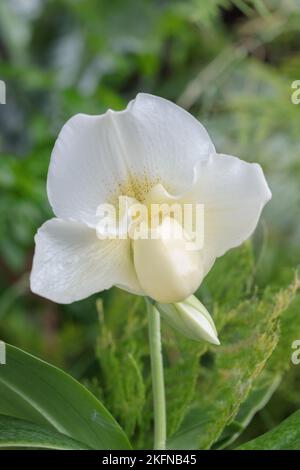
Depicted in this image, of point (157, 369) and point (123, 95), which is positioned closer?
point (157, 369)

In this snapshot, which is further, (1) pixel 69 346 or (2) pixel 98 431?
(1) pixel 69 346

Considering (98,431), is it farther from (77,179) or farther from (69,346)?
(69,346)

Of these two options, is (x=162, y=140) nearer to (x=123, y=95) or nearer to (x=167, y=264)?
(x=167, y=264)

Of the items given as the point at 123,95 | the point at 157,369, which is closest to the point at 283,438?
the point at 157,369

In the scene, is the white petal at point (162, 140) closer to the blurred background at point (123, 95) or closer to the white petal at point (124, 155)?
the white petal at point (124, 155)

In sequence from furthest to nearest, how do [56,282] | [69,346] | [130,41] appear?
1. [130,41]
2. [69,346]
3. [56,282]

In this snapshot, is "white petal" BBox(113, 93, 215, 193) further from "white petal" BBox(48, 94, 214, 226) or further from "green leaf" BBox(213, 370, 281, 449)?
"green leaf" BBox(213, 370, 281, 449)

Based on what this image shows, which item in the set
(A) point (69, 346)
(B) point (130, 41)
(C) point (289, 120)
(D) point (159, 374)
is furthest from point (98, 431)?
(B) point (130, 41)

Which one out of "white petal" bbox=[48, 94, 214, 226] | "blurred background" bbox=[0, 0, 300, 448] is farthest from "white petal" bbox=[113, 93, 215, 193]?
"blurred background" bbox=[0, 0, 300, 448]
